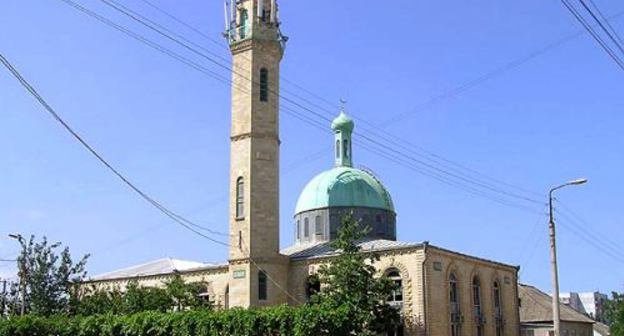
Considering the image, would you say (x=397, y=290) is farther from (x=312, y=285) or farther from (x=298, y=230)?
(x=298, y=230)

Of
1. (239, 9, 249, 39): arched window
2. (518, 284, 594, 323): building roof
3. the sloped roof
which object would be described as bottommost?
(518, 284, 594, 323): building roof

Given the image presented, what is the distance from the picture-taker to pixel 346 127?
147 ft

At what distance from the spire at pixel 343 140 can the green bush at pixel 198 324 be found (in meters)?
15.4

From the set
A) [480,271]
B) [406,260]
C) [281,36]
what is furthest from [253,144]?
[480,271]

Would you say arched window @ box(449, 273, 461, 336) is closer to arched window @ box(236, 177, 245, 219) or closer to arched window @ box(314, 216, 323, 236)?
arched window @ box(314, 216, 323, 236)

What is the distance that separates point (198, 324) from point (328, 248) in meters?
9.10

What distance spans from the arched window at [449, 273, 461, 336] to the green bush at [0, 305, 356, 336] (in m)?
7.61

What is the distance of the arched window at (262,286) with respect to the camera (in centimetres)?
3525

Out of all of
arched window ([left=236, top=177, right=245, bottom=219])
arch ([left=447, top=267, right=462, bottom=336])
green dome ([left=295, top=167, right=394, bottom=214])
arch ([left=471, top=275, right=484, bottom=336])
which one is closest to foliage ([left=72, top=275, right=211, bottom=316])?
arched window ([left=236, top=177, right=245, bottom=219])

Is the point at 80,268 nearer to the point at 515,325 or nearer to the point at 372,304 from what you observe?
the point at 372,304

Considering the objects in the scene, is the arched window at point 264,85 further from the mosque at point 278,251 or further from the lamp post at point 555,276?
the lamp post at point 555,276

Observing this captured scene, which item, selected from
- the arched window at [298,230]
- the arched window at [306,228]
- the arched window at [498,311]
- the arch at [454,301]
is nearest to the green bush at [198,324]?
the arch at [454,301]

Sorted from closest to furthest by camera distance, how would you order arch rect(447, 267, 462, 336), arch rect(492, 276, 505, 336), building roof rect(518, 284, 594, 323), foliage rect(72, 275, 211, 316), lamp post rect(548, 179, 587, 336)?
lamp post rect(548, 179, 587, 336) → arch rect(447, 267, 462, 336) → foliage rect(72, 275, 211, 316) → arch rect(492, 276, 505, 336) → building roof rect(518, 284, 594, 323)

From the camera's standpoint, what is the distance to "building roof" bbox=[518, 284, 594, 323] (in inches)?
1901
